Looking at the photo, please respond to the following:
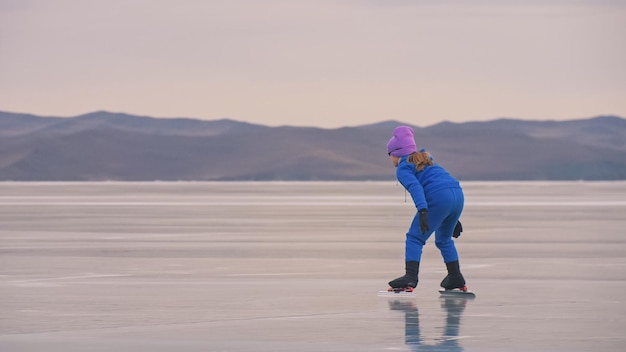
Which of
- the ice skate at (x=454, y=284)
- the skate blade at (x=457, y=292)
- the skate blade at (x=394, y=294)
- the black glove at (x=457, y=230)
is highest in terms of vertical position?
the black glove at (x=457, y=230)

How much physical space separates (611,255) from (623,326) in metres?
8.10

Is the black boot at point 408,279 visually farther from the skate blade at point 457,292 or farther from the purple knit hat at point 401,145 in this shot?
the purple knit hat at point 401,145


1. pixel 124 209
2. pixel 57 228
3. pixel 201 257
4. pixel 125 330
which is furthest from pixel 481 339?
pixel 124 209

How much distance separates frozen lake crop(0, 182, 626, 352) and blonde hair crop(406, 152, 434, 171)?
3.62 ft

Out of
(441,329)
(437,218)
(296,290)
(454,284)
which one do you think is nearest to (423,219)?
(437,218)

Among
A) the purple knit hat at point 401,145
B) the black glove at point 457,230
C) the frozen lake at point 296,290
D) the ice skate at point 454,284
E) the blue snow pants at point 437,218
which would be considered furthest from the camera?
the black glove at point 457,230

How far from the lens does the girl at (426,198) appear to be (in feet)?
45.5

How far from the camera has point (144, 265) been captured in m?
17.4

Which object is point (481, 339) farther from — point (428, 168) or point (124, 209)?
point (124, 209)

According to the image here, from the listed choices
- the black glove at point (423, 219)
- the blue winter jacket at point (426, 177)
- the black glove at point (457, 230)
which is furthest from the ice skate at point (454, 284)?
the blue winter jacket at point (426, 177)

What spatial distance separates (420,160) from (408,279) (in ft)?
3.54

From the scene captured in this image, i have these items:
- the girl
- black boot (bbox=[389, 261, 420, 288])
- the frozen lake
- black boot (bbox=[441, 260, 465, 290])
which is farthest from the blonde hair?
the frozen lake

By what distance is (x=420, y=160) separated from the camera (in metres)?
14.1

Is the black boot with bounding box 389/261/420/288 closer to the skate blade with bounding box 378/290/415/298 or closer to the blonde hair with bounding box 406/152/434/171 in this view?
the skate blade with bounding box 378/290/415/298
